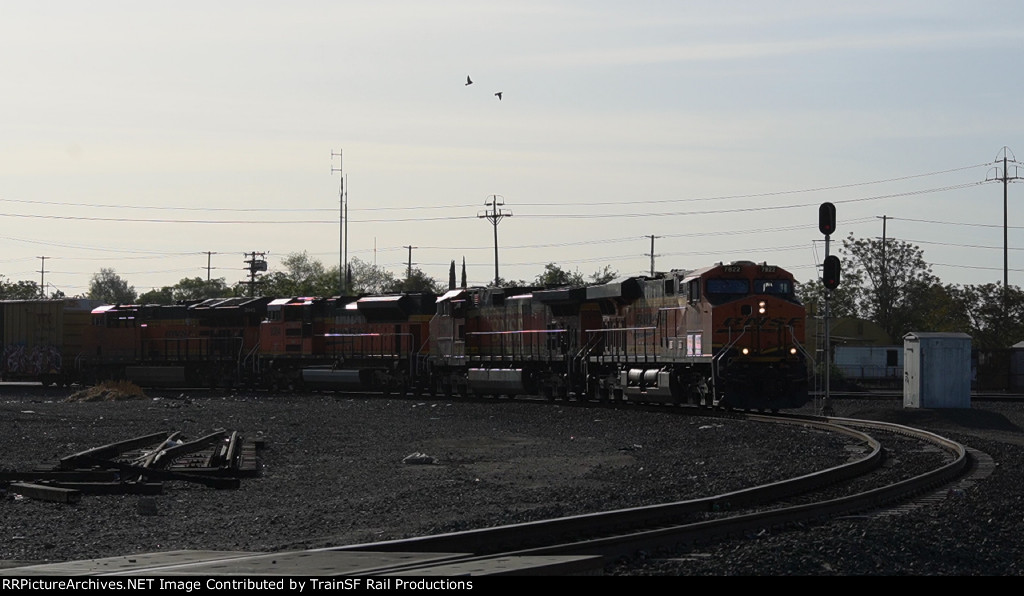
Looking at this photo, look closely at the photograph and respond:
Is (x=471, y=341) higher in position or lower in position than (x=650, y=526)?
higher

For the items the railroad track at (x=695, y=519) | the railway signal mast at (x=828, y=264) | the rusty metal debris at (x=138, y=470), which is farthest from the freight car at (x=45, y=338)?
the railroad track at (x=695, y=519)

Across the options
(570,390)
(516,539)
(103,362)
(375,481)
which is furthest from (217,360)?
(516,539)

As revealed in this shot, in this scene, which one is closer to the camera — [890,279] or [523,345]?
[523,345]

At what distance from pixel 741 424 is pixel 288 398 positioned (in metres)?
19.1

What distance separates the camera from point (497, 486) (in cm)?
1439

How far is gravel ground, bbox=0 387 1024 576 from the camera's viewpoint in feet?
28.7

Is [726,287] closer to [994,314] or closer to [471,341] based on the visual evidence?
[471,341]

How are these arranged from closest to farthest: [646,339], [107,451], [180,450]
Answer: [107,451], [180,450], [646,339]

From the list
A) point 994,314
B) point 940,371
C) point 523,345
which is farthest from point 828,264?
point 994,314

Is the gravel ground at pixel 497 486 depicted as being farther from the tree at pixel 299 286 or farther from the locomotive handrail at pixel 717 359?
the tree at pixel 299 286

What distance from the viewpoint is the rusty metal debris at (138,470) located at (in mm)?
13258

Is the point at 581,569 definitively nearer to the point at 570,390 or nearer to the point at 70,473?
the point at 70,473

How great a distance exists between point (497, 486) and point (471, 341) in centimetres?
2259

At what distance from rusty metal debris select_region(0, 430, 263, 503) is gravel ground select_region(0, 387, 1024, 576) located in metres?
0.23
